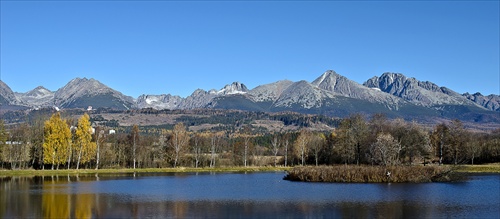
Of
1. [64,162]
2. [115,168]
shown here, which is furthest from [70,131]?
[115,168]

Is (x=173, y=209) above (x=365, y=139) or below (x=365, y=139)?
below

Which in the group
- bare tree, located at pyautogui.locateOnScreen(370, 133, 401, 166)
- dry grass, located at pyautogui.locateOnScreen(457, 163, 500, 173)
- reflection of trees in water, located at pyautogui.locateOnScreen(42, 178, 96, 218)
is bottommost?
reflection of trees in water, located at pyautogui.locateOnScreen(42, 178, 96, 218)

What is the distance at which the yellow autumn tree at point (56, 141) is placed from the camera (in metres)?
99.4

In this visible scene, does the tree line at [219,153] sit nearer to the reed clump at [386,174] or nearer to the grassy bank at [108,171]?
the grassy bank at [108,171]

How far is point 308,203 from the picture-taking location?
45594 millimetres

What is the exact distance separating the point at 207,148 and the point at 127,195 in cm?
8324

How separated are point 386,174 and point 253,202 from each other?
1159 inches

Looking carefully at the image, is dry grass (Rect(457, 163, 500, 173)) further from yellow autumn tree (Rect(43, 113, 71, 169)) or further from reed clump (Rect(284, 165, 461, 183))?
yellow autumn tree (Rect(43, 113, 71, 169))

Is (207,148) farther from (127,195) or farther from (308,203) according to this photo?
(308,203)

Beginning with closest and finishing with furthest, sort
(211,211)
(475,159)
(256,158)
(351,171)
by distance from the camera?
(211,211)
(351,171)
(475,159)
(256,158)

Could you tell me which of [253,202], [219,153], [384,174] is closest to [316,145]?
[219,153]

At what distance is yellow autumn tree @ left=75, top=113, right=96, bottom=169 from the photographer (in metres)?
104

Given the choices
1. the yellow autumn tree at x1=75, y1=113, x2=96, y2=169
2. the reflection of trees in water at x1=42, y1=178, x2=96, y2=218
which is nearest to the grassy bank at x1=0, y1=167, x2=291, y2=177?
the yellow autumn tree at x1=75, y1=113, x2=96, y2=169

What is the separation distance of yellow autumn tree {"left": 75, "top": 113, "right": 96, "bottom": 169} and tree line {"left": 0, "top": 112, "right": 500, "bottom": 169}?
20cm
